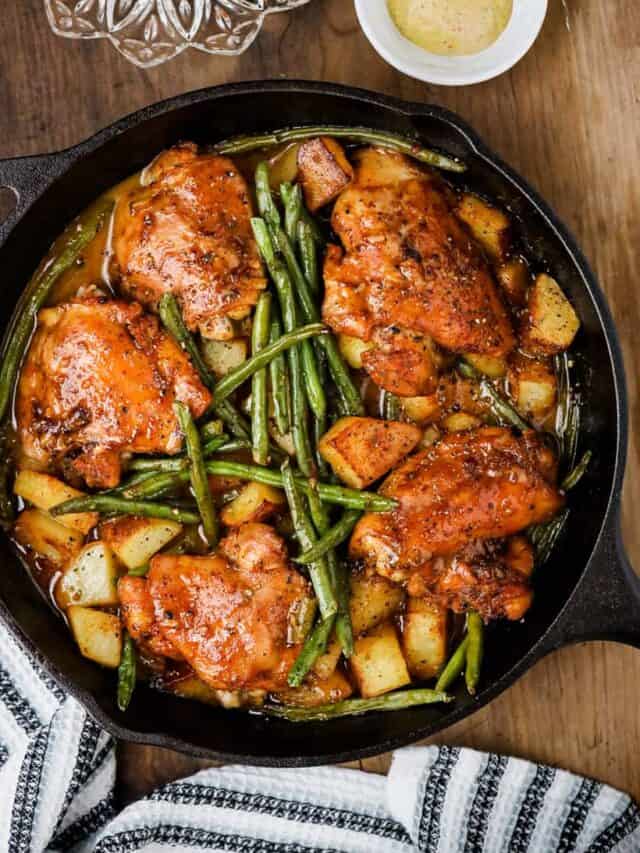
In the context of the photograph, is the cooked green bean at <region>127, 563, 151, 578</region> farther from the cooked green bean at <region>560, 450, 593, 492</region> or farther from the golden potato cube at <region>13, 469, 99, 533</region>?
the cooked green bean at <region>560, 450, 593, 492</region>

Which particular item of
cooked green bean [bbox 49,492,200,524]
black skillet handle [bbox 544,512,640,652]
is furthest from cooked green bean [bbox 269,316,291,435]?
black skillet handle [bbox 544,512,640,652]

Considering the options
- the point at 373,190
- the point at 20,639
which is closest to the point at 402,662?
the point at 20,639

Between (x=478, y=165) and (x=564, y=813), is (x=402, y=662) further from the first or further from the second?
(x=478, y=165)

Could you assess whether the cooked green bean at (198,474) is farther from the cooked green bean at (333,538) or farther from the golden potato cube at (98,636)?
the golden potato cube at (98,636)

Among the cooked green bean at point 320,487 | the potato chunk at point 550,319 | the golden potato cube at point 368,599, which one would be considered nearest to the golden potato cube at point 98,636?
the cooked green bean at point 320,487

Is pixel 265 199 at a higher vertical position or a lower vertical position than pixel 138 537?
higher

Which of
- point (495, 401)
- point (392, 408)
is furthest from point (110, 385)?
point (495, 401)

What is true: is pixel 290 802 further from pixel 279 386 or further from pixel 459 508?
pixel 279 386
